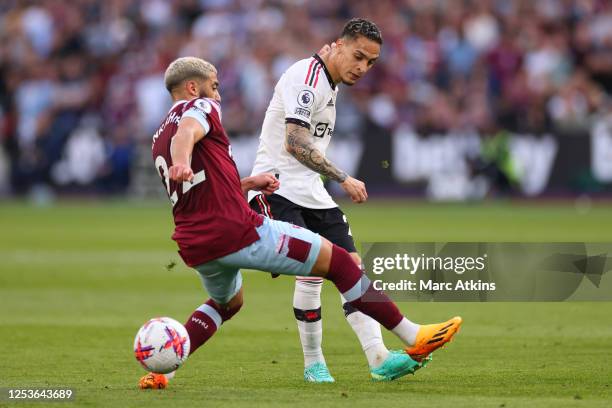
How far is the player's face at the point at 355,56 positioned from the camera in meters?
8.45

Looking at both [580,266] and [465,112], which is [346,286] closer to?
[580,266]

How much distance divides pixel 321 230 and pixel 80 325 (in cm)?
391

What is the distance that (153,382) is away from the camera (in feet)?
26.5

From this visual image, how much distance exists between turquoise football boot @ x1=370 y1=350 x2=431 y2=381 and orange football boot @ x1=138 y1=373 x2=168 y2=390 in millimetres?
1457

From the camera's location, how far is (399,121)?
26.5 m

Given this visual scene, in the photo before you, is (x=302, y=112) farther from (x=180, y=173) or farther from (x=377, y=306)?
(x=180, y=173)

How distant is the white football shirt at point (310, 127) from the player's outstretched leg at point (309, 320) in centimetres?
56

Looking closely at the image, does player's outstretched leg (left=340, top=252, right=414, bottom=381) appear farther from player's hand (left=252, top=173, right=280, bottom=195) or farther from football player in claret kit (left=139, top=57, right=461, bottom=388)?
player's hand (left=252, top=173, right=280, bottom=195)

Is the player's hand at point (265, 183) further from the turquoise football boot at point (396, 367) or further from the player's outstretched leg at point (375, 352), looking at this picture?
the turquoise football boot at point (396, 367)

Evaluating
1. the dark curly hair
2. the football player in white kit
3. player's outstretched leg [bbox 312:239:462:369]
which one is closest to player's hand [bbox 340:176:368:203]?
the football player in white kit

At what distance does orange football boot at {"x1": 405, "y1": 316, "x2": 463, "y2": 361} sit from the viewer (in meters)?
7.90

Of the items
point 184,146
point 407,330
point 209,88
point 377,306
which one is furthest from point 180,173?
point 407,330

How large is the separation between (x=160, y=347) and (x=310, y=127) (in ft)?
6.22

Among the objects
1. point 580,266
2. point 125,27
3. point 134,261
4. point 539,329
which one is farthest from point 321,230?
point 125,27
